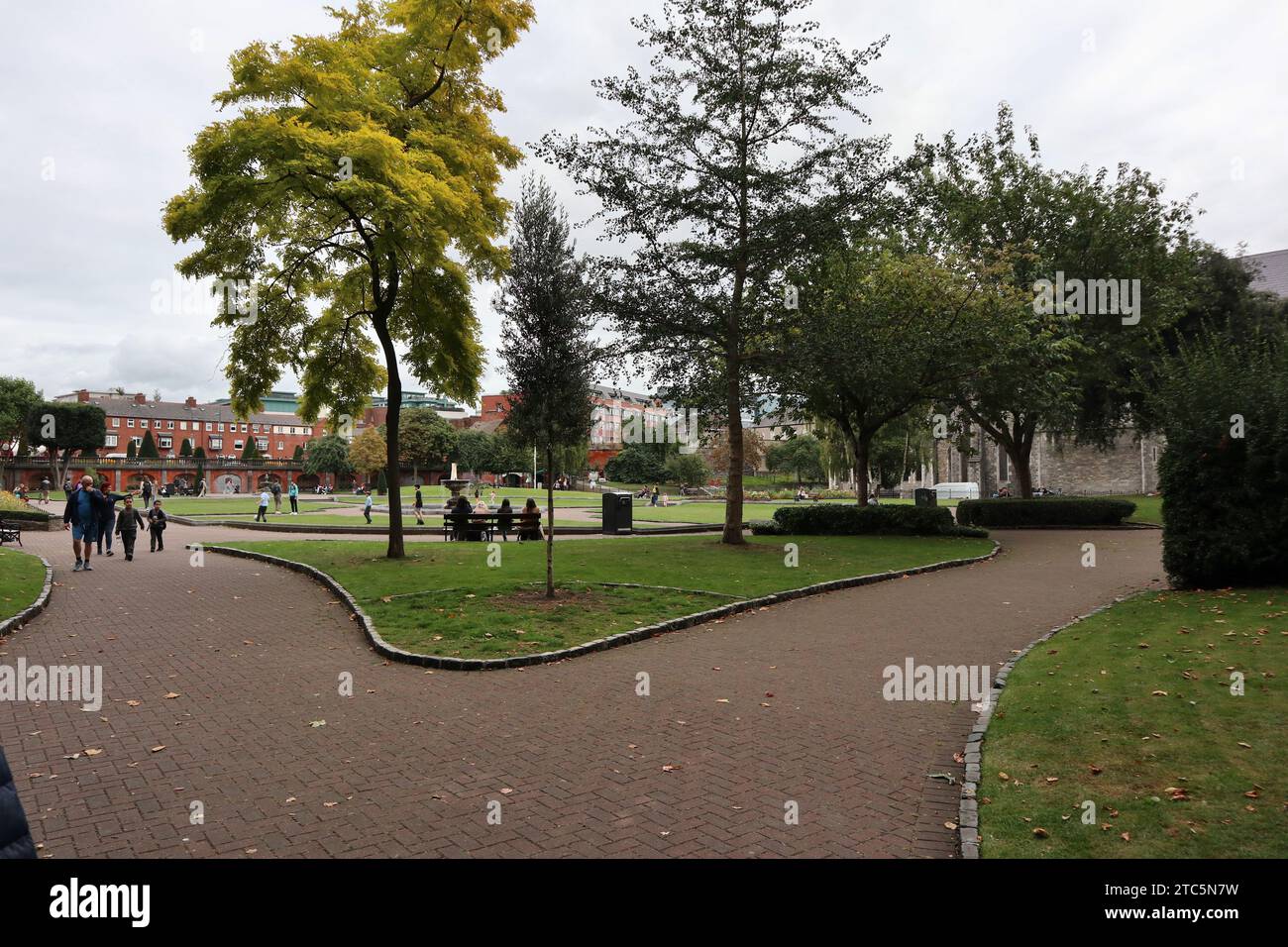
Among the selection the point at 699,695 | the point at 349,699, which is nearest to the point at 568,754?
the point at 699,695

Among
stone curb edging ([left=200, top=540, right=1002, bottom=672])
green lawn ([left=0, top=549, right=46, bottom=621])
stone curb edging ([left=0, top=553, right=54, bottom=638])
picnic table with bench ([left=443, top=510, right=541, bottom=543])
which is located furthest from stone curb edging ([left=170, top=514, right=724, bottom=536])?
stone curb edging ([left=0, top=553, right=54, bottom=638])

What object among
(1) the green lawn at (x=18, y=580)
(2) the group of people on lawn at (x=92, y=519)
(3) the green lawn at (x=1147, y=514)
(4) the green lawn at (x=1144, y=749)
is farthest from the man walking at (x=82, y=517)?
(3) the green lawn at (x=1147, y=514)

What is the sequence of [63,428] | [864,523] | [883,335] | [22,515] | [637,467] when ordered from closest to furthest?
1. [883,335]
2. [864,523]
3. [22,515]
4. [63,428]
5. [637,467]

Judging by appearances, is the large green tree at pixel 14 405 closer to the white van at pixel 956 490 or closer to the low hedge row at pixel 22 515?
the low hedge row at pixel 22 515

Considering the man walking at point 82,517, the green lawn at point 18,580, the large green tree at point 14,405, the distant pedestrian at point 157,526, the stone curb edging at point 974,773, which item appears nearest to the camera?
the stone curb edging at point 974,773

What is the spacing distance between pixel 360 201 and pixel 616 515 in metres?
15.9

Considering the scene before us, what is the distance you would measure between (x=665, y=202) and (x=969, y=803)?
1691cm

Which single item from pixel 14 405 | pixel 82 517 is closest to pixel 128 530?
pixel 82 517

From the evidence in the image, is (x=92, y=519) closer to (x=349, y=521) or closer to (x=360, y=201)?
(x=360, y=201)

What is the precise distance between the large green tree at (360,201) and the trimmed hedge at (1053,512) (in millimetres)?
20932

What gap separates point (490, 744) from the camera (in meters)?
6.07

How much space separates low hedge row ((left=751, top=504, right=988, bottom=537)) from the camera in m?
24.2

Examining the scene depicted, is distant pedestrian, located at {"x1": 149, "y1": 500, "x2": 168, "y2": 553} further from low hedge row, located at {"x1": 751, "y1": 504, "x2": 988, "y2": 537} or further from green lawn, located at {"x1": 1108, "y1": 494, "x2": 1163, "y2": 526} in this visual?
green lawn, located at {"x1": 1108, "y1": 494, "x2": 1163, "y2": 526}

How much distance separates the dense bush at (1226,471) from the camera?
11539 millimetres
